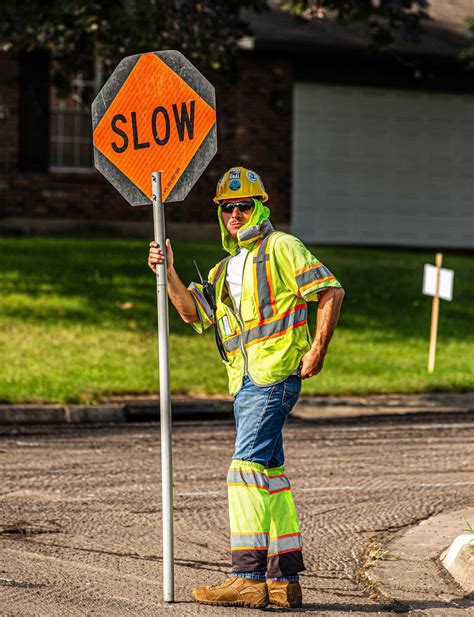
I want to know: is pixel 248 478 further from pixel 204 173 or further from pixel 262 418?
pixel 204 173

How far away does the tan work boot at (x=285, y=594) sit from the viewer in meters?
6.41

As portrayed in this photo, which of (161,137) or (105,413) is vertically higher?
(161,137)

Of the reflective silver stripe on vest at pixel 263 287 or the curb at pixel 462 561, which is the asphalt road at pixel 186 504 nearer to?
the curb at pixel 462 561

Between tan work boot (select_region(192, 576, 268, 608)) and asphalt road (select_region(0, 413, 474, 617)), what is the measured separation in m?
0.06

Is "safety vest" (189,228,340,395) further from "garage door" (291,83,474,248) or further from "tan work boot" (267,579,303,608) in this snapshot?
"garage door" (291,83,474,248)

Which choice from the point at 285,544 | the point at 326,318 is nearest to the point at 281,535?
the point at 285,544

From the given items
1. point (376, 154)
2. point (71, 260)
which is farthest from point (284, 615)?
point (376, 154)

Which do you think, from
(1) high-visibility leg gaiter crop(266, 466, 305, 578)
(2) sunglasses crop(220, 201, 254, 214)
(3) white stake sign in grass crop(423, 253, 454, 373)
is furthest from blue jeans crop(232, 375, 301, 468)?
(3) white stake sign in grass crop(423, 253, 454, 373)

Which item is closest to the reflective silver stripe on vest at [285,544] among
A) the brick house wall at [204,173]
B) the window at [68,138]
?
the brick house wall at [204,173]

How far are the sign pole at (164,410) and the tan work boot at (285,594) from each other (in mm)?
491

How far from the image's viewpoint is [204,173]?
2677 centimetres

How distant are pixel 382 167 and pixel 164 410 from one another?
79.0ft

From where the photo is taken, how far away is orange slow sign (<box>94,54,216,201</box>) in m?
6.49

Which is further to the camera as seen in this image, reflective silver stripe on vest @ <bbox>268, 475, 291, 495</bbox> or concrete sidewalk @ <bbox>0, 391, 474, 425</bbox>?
concrete sidewalk @ <bbox>0, 391, 474, 425</bbox>
